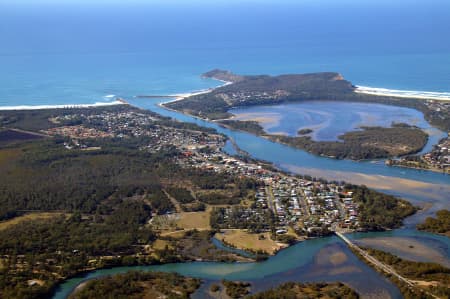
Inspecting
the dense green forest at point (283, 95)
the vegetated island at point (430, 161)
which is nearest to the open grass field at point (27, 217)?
the vegetated island at point (430, 161)

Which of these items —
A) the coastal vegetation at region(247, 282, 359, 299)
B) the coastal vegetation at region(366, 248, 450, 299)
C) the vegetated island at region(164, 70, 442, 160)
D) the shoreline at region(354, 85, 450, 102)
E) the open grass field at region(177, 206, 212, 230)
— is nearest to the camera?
the coastal vegetation at region(247, 282, 359, 299)

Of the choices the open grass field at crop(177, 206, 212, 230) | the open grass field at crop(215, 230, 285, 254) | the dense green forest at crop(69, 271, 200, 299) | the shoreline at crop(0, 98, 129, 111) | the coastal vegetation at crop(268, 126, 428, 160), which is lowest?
the dense green forest at crop(69, 271, 200, 299)

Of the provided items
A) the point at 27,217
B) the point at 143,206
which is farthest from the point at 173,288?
the point at 27,217

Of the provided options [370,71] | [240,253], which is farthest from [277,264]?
[370,71]

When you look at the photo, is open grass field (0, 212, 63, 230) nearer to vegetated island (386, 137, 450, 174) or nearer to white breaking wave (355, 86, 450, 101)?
vegetated island (386, 137, 450, 174)

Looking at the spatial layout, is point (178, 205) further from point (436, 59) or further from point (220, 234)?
point (436, 59)

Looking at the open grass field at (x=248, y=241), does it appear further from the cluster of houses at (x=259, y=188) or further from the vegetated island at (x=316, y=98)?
the vegetated island at (x=316, y=98)

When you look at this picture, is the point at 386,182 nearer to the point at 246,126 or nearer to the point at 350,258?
the point at 350,258

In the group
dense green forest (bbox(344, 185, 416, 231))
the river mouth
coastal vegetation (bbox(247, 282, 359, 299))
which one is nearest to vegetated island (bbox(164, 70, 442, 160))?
the river mouth
